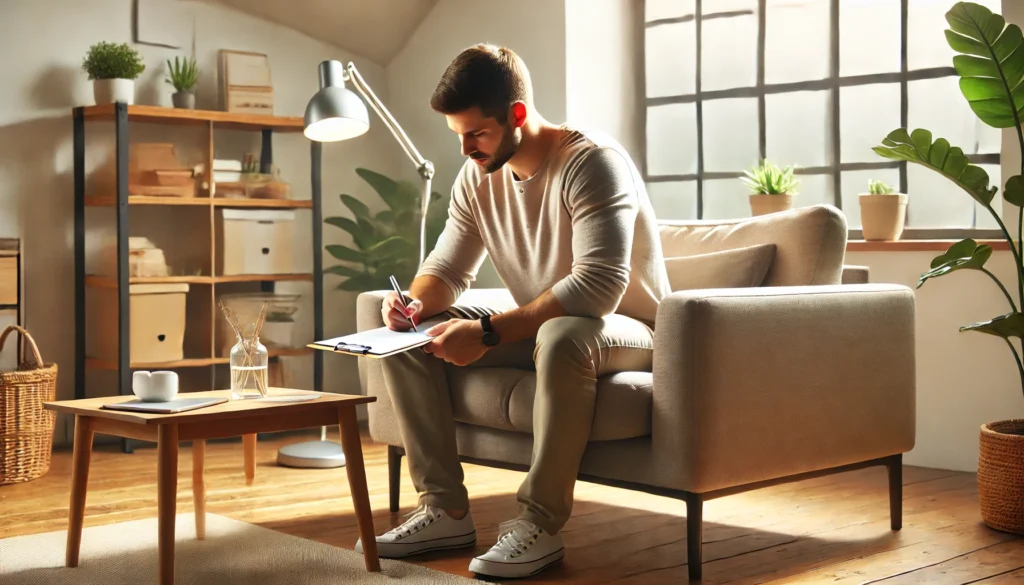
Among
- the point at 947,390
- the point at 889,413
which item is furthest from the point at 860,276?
the point at 947,390

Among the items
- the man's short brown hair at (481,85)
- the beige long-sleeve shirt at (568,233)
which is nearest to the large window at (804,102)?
the beige long-sleeve shirt at (568,233)

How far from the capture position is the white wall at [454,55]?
14.6ft

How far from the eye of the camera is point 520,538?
245 centimetres

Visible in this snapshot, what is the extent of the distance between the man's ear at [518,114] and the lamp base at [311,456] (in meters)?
1.59

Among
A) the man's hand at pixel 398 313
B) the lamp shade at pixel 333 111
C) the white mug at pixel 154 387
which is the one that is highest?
the lamp shade at pixel 333 111

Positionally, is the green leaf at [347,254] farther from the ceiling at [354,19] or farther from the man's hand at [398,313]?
the man's hand at [398,313]

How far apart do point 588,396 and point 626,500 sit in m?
0.92

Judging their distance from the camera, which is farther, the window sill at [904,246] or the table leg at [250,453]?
the window sill at [904,246]

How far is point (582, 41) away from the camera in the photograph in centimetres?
448

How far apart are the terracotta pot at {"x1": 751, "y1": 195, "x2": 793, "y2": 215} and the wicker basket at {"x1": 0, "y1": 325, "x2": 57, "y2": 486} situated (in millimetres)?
2397

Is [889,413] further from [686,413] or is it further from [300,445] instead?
[300,445]

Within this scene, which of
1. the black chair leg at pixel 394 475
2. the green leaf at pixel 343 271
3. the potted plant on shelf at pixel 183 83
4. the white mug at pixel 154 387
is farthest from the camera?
the green leaf at pixel 343 271

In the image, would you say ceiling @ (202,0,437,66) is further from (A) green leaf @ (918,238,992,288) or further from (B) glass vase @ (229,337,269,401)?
Answer: (A) green leaf @ (918,238,992,288)

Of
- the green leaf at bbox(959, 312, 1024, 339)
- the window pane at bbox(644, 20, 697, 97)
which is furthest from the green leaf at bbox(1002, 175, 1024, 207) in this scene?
the window pane at bbox(644, 20, 697, 97)
